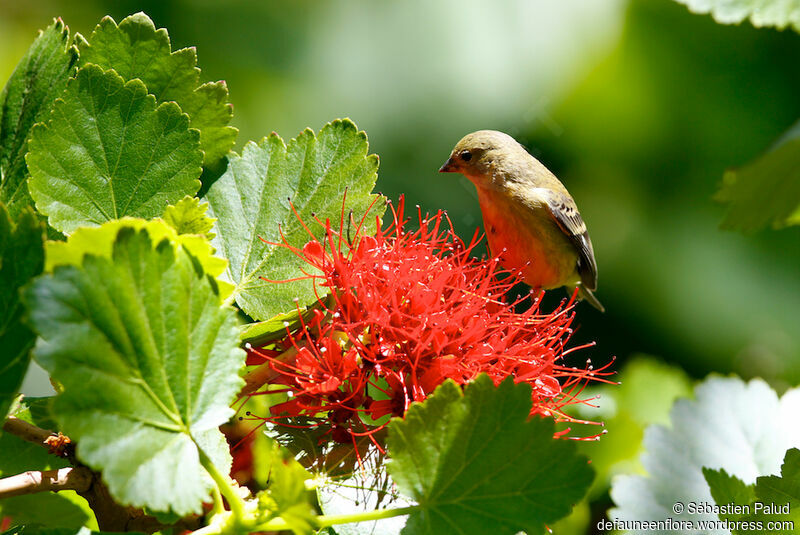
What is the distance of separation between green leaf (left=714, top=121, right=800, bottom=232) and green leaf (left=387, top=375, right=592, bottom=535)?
339 mm

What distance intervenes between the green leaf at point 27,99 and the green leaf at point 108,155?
0.30 ft

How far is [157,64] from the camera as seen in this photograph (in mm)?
1106

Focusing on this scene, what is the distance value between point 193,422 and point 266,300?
391mm

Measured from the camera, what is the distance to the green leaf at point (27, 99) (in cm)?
109

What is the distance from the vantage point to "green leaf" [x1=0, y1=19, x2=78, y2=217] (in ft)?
3.57

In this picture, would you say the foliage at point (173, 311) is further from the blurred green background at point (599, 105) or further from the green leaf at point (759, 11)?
the blurred green background at point (599, 105)

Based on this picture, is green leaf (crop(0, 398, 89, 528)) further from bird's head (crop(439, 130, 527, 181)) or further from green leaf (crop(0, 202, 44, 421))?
bird's head (crop(439, 130, 527, 181))

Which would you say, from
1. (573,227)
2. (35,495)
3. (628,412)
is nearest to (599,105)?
(573,227)

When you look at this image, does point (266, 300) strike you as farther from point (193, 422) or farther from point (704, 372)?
point (704, 372)

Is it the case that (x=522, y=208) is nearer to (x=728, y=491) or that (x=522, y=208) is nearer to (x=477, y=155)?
(x=477, y=155)

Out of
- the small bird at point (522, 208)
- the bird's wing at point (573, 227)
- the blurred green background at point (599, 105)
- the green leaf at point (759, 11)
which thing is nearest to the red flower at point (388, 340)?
the green leaf at point (759, 11)

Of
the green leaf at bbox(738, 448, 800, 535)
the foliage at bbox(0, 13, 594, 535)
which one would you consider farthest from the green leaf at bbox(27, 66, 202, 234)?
the green leaf at bbox(738, 448, 800, 535)

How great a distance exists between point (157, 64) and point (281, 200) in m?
0.28

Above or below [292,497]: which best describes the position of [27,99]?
above
